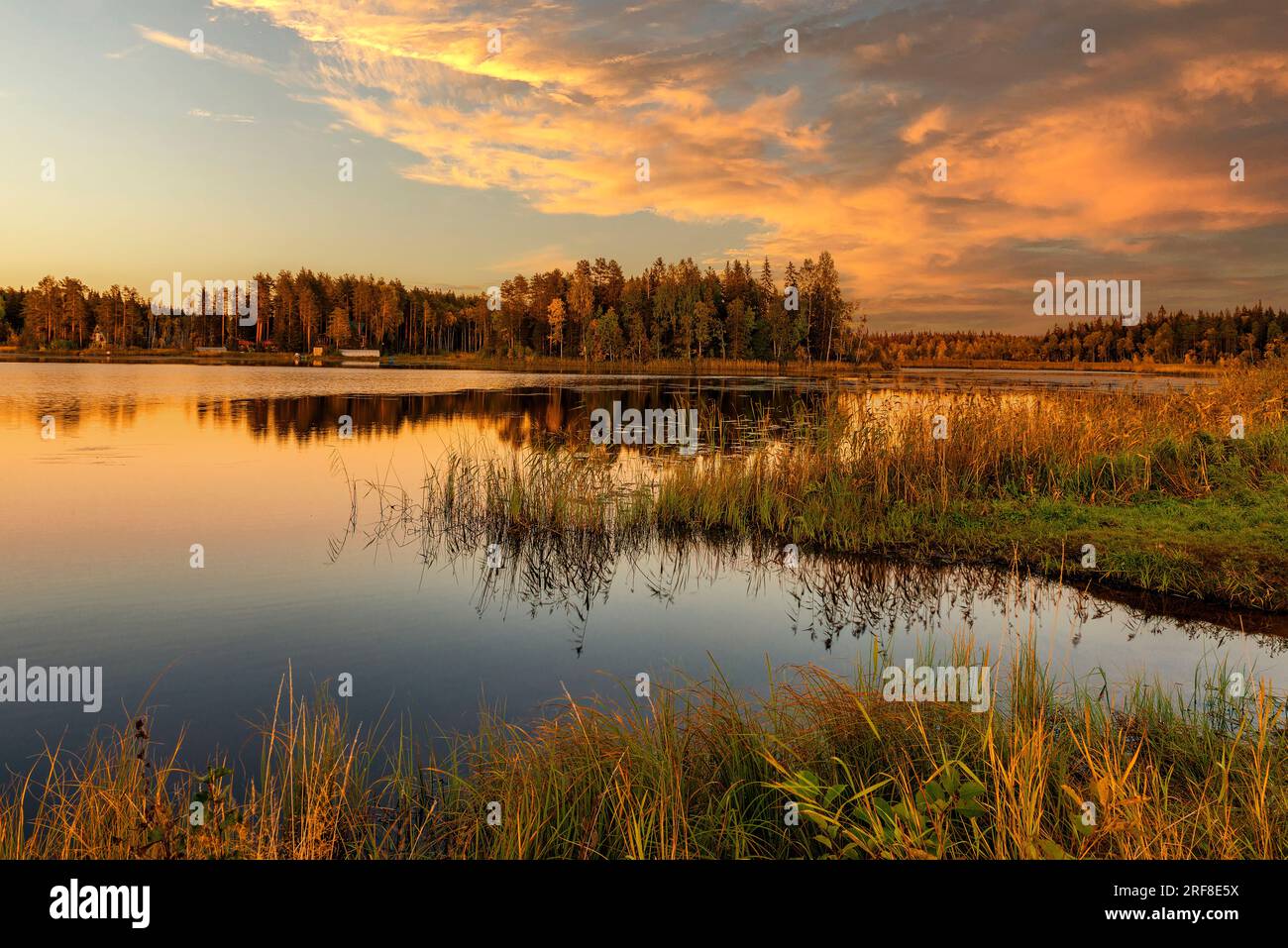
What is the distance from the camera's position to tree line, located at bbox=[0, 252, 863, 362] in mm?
106375

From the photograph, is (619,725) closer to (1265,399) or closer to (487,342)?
(1265,399)

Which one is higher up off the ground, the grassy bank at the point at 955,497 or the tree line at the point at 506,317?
the tree line at the point at 506,317

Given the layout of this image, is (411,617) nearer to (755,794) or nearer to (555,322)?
(755,794)

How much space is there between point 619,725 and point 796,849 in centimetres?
150

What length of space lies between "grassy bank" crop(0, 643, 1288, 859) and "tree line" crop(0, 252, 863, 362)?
88845 millimetres

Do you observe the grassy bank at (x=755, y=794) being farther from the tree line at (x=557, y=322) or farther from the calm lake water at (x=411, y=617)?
the tree line at (x=557, y=322)

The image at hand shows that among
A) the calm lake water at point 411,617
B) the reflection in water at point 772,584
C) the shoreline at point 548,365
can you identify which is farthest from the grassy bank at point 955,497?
the shoreline at point 548,365

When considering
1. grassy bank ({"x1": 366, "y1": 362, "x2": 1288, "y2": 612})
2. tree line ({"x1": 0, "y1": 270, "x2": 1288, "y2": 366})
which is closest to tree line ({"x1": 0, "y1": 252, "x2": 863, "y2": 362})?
tree line ({"x1": 0, "y1": 270, "x2": 1288, "y2": 366})

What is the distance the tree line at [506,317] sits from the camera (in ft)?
349

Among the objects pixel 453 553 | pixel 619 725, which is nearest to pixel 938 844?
pixel 619 725

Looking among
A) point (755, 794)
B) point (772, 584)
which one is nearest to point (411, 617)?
point (772, 584)

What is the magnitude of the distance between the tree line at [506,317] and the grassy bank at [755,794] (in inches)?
3498

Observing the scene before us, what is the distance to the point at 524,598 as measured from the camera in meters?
11.4

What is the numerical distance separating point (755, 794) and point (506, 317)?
121057 mm
